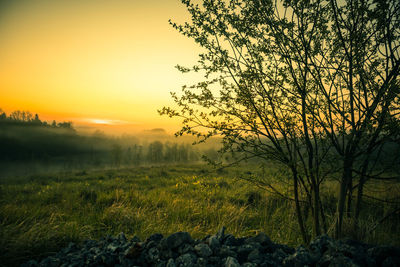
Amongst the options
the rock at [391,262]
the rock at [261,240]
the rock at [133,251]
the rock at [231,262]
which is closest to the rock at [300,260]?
the rock at [261,240]

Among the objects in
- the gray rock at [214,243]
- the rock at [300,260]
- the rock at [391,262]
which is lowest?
the gray rock at [214,243]

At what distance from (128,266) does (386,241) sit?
384 cm

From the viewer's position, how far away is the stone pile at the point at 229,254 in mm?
1900

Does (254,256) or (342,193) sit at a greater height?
(342,193)

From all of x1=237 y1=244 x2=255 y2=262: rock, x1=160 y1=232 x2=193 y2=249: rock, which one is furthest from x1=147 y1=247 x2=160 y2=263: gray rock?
x1=237 y1=244 x2=255 y2=262: rock

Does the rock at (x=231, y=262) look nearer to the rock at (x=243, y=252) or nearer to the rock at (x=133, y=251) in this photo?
the rock at (x=243, y=252)

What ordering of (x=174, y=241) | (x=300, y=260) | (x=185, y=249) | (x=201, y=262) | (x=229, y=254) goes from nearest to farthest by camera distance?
(x=300, y=260) → (x=201, y=262) → (x=229, y=254) → (x=185, y=249) → (x=174, y=241)

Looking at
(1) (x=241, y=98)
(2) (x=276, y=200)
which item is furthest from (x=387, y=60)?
(2) (x=276, y=200)

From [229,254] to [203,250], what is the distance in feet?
1.01

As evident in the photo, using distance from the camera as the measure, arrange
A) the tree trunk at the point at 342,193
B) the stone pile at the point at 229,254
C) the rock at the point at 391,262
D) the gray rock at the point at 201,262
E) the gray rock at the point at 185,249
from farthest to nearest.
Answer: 1. the tree trunk at the point at 342,193
2. the gray rock at the point at 185,249
3. the gray rock at the point at 201,262
4. the stone pile at the point at 229,254
5. the rock at the point at 391,262

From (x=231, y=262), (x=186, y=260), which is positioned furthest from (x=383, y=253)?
(x=186, y=260)

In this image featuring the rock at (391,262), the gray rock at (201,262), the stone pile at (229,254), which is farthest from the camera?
the gray rock at (201,262)

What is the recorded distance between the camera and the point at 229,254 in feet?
7.20

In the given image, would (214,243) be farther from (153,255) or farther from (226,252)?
(153,255)
